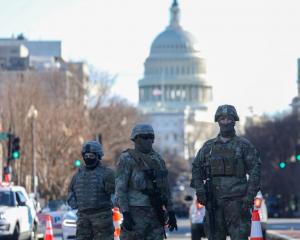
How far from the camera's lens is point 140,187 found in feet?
57.7

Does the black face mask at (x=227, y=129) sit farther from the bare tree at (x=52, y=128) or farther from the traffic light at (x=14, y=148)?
the bare tree at (x=52, y=128)

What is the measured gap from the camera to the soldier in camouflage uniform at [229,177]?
17688 mm

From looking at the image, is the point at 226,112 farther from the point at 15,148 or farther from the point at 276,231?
the point at 15,148

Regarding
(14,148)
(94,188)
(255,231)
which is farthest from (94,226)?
(14,148)

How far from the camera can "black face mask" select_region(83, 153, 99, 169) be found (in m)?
19.7

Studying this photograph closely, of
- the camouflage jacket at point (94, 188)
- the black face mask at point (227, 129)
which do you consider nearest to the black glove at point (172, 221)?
the black face mask at point (227, 129)

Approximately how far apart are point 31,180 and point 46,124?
12372 mm

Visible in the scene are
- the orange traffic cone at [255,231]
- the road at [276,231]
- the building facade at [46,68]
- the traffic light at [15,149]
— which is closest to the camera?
the orange traffic cone at [255,231]

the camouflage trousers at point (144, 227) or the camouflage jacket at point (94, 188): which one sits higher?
the camouflage jacket at point (94, 188)

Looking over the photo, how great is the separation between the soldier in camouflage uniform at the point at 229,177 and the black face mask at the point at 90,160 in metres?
2.11

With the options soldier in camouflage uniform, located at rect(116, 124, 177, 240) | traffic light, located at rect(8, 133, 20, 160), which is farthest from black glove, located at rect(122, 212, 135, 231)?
traffic light, located at rect(8, 133, 20, 160)

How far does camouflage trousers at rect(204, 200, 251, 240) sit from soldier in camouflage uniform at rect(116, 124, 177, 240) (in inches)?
23.0

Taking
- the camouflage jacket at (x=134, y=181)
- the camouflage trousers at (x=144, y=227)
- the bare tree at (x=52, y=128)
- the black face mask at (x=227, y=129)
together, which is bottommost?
the camouflage trousers at (x=144, y=227)

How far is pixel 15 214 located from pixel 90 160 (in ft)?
43.3
